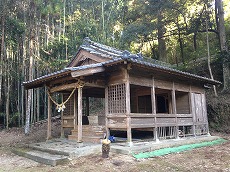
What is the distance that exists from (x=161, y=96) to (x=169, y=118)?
4.06m

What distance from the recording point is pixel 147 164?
584 centimetres

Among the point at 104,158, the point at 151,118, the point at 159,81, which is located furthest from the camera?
the point at 159,81

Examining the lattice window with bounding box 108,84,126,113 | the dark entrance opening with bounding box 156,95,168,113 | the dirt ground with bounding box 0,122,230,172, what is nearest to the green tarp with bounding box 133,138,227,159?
the dirt ground with bounding box 0,122,230,172

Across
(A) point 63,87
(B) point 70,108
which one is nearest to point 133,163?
(A) point 63,87

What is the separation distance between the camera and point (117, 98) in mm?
8016

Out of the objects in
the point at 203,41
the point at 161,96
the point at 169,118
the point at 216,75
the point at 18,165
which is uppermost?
the point at 203,41

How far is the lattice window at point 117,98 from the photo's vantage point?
7765 millimetres

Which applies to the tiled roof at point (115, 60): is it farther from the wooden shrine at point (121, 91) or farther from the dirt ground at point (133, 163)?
the dirt ground at point (133, 163)

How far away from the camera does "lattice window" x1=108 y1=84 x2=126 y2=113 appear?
25.5 ft

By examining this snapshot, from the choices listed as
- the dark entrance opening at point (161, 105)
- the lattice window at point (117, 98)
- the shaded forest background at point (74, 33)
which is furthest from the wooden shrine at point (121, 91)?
the shaded forest background at point (74, 33)

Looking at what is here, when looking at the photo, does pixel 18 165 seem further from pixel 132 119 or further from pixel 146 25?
pixel 146 25

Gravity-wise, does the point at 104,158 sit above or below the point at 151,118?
below

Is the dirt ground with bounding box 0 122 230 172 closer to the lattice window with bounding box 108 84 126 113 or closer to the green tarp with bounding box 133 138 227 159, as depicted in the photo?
the green tarp with bounding box 133 138 227 159

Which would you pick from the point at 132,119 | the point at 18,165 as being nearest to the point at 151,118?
the point at 132,119
